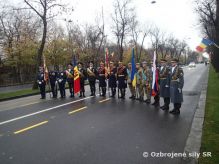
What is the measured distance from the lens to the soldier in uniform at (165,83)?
11094 millimetres

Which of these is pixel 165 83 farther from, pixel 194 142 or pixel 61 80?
pixel 61 80

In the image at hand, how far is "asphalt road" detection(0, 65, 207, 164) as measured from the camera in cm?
572

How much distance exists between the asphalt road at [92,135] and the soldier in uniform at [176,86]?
39 cm

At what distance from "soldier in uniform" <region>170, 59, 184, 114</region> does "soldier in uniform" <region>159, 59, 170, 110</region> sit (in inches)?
25.9

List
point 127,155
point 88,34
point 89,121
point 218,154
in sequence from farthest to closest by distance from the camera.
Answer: point 88,34 < point 89,121 < point 127,155 < point 218,154

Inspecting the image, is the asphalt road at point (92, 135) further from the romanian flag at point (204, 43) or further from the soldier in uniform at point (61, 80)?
the romanian flag at point (204, 43)

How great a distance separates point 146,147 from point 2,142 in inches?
142

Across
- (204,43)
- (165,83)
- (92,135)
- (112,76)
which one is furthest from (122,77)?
(92,135)

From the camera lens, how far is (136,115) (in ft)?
32.7

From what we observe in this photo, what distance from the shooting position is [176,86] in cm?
1028

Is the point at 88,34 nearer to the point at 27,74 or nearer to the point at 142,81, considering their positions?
the point at 27,74

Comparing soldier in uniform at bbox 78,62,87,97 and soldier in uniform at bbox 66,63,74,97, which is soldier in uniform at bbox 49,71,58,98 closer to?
soldier in uniform at bbox 66,63,74,97

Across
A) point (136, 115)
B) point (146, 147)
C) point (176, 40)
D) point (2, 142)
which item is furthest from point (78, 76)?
point (176, 40)

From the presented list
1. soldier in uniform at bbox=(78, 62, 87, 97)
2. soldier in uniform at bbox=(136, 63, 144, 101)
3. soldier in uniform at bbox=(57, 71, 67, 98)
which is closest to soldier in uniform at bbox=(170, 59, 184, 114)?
soldier in uniform at bbox=(136, 63, 144, 101)
